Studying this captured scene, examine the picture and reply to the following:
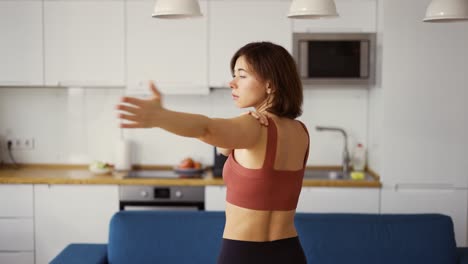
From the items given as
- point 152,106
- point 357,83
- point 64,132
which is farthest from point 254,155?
point 64,132

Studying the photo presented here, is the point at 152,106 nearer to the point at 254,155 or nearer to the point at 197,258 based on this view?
the point at 254,155

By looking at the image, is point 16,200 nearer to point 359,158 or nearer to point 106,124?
point 106,124

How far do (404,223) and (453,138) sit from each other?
1.29 m

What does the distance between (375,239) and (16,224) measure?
2575 millimetres

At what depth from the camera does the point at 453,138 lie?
443 cm

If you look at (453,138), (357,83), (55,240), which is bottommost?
(55,240)

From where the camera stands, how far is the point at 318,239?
3.31 meters

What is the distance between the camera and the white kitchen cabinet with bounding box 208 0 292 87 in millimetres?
4613

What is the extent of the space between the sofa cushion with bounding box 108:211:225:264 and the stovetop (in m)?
1.22

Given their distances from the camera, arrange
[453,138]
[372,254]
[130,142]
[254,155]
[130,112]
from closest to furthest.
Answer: [130,112] → [254,155] → [372,254] → [453,138] → [130,142]

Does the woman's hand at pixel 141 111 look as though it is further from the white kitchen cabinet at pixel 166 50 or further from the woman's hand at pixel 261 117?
the white kitchen cabinet at pixel 166 50

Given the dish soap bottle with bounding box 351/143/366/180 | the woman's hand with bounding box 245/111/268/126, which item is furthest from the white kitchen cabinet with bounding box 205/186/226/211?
the woman's hand with bounding box 245/111/268/126

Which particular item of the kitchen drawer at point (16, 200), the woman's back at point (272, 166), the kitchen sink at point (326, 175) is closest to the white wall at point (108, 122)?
the kitchen sink at point (326, 175)

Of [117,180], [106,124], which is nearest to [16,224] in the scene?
[117,180]
